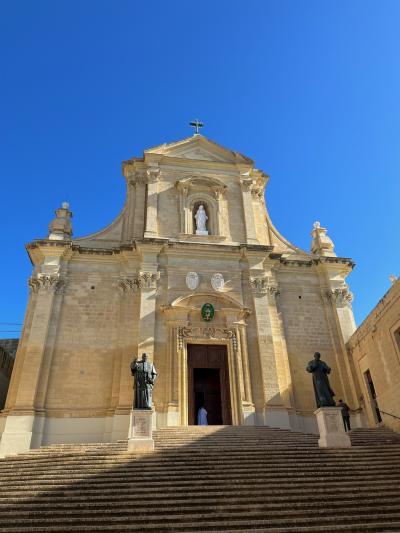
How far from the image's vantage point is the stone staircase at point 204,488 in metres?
7.26

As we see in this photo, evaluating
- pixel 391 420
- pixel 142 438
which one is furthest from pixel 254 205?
pixel 142 438

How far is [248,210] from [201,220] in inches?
95.9

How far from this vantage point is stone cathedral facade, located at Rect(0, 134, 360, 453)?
15.6 metres

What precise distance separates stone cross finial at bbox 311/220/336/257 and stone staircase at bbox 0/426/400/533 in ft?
35.3

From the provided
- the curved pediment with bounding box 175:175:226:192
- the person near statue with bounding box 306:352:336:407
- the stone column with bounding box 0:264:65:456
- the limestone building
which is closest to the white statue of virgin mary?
the curved pediment with bounding box 175:175:226:192

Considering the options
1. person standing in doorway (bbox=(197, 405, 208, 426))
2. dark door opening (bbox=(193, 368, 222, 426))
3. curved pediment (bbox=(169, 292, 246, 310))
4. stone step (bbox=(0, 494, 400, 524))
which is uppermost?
curved pediment (bbox=(169, 292, 246, 310))

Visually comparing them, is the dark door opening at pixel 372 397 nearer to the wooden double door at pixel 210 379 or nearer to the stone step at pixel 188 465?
the wooden double door at pixel 210 379

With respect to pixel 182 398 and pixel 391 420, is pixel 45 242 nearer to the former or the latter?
pixel 182 398

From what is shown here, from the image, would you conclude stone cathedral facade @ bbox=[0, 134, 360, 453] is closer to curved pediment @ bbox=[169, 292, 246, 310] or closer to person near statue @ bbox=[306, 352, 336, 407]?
curved pediment @ bbox=[169, 292, 246, 310]

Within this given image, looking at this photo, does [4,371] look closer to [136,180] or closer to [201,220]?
[136,180]

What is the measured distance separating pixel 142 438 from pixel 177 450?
0.97 metres

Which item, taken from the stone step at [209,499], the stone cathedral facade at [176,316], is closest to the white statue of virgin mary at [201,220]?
the stone cathedral facade at [176,316]

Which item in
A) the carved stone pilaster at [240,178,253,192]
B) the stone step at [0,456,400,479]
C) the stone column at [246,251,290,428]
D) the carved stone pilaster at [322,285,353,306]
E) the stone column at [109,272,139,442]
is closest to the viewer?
the stone step at [0,456,400,479]

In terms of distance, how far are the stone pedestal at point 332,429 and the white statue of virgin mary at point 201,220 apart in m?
10.7
